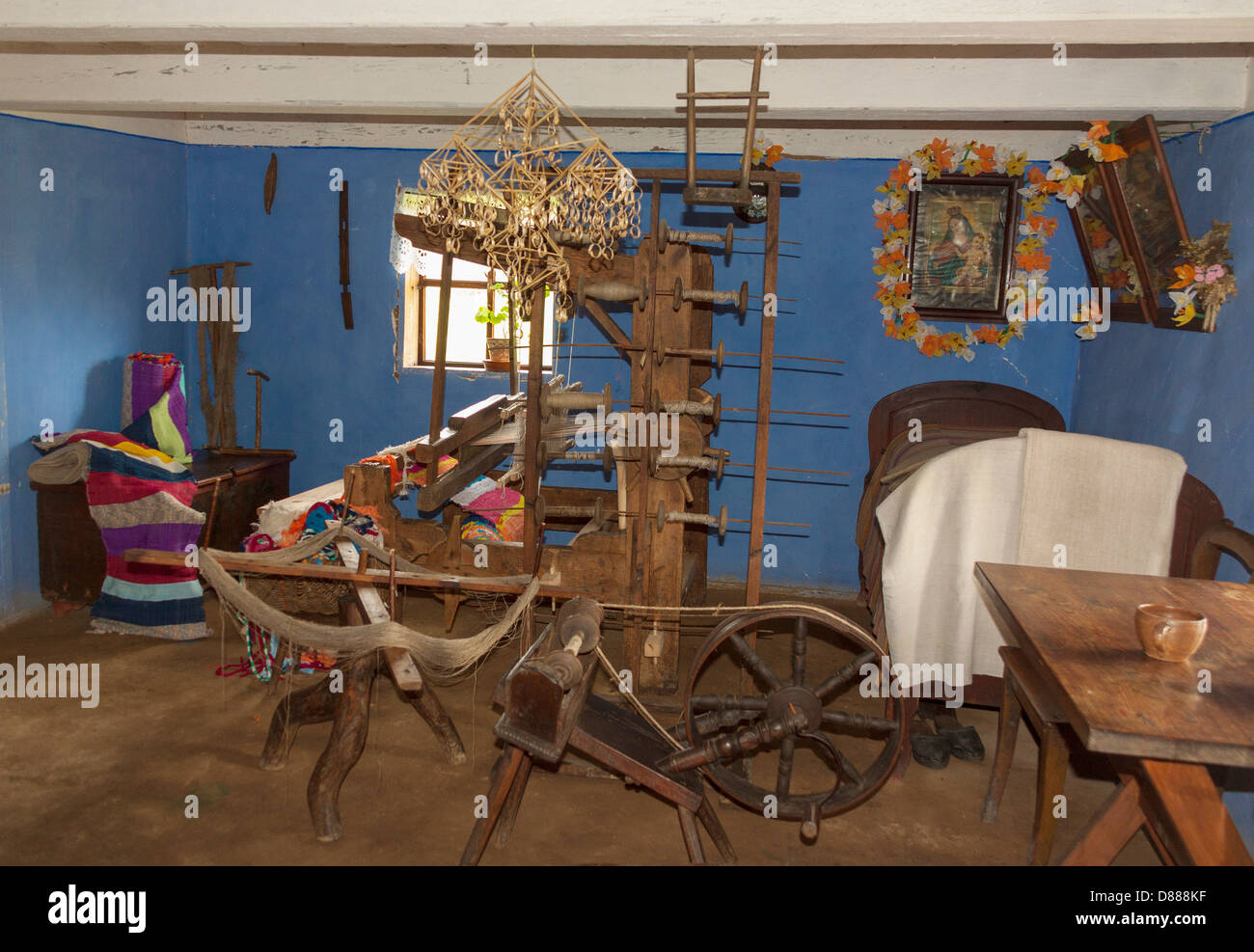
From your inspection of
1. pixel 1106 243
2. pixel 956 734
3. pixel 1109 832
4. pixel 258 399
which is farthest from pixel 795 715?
pixel 258 399

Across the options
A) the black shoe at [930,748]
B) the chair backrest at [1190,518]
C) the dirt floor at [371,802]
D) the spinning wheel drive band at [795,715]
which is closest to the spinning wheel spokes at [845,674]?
the spinning wheel drive band at [795,715]

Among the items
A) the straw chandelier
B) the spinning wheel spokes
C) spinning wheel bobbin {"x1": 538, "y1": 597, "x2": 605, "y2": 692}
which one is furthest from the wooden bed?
the straw chandelier

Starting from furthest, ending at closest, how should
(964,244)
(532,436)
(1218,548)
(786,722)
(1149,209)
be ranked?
(964,244) → (1149,209) → (532,436) → (1218,548) → (786,722)

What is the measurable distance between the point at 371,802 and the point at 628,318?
13.1 ft

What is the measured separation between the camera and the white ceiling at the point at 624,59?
351cm

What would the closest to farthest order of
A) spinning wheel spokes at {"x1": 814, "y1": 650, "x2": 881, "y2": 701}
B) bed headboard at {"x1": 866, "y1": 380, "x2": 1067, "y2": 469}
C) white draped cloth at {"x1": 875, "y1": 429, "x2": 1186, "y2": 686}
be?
spinning wheel spokes at {"x1": 814, "y1": 650, "x2": 881, "y2": 701} → white draped cloth at {"x1": 875, "y1": 429, "x2": 1186, "y2": 686} → bed headboard at {"x1": 866, "y1": 380, "x2": 1067, "y2": 469}

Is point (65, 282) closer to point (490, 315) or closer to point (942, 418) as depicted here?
point (490, 315)

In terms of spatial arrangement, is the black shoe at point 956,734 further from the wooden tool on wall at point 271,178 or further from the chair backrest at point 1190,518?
the wooden tool on wall at point 271,178

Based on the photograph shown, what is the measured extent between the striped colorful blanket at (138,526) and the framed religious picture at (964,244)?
488 cm

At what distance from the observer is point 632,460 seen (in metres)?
5.10

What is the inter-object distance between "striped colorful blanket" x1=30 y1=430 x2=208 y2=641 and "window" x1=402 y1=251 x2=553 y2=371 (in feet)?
7.15

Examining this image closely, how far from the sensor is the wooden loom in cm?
453

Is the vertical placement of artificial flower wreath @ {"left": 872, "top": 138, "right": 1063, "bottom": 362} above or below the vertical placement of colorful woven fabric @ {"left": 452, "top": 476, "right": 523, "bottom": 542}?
above

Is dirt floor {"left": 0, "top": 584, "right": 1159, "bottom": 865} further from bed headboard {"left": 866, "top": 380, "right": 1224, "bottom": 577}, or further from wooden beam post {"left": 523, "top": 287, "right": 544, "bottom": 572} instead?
bed headboard {"left": 866, "top": 380, "right": 1224, "bottom": 577}
